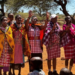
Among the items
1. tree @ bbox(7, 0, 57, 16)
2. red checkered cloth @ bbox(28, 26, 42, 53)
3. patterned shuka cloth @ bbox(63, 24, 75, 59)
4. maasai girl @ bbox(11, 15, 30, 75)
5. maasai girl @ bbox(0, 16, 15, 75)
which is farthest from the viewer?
tree @ bbox(7, 0, 57, 16)

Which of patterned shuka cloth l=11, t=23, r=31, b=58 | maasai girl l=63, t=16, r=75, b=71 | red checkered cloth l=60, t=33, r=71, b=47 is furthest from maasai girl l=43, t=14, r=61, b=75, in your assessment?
patterned shuka cloth l=11, t=23, r=31, b=58

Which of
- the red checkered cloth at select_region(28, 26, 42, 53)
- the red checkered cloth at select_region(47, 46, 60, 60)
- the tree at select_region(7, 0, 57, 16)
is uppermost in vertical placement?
the tree at select_region(7, 0, 57, 16)

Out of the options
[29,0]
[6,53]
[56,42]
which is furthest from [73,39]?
[29,0]

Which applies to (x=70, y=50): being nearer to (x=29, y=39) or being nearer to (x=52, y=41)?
(x=52, y=41)

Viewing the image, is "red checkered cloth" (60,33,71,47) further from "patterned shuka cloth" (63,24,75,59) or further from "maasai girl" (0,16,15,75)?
"maasai girl" (0,16,15,75)

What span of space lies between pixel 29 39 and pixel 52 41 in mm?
642

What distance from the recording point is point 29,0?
1259 cm

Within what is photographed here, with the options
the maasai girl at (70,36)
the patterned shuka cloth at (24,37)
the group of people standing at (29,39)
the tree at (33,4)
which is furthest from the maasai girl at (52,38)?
the tree at (33,4)

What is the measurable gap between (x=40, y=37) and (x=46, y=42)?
0.25 metres

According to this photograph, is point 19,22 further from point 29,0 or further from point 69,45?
point 29,0

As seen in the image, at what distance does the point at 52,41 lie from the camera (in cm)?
454

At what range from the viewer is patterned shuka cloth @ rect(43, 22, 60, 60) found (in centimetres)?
448

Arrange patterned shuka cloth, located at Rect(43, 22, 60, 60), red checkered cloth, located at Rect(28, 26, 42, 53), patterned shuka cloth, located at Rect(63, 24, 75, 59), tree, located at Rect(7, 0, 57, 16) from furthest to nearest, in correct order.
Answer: tree, located at Rect(7, 0, 57, 16), patterned shuka cloth, located at Rect(63, 24, 75, 59), patterned shuka cloth, located at Rect(43, 22, 60, 60), red checkered cloth, located at Rect(28, 26, 42, 53)

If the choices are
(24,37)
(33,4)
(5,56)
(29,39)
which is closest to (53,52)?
(29,39)
